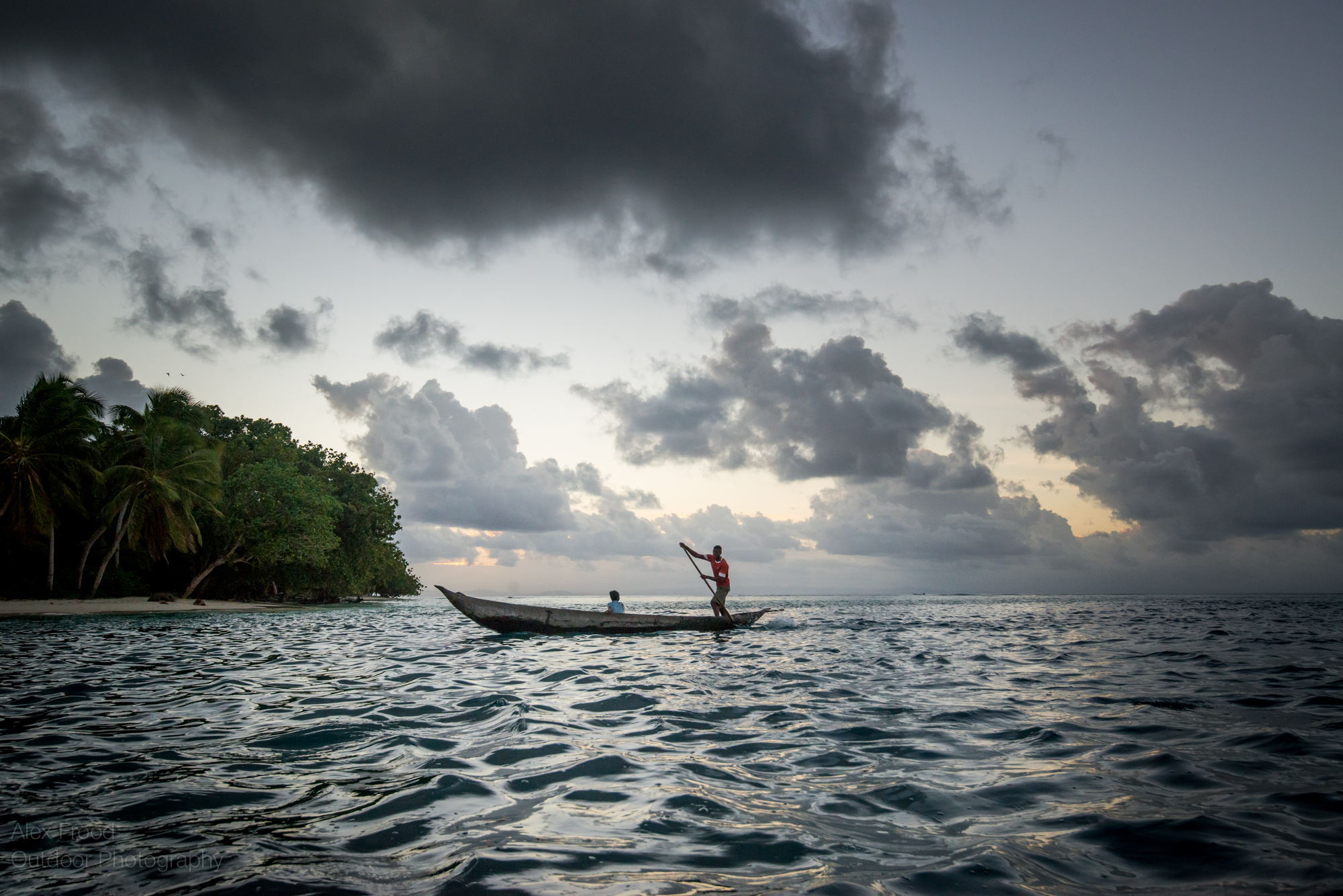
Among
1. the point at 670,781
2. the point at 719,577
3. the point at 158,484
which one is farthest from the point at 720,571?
the point at 158,484

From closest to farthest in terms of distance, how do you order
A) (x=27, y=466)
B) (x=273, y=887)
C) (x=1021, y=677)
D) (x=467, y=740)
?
(x=273, y=887) < (x=467, y=740) < (x=1021, y=677) < (x=27, y=466)

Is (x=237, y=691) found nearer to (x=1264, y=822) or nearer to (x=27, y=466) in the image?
(x=1264, y=822)

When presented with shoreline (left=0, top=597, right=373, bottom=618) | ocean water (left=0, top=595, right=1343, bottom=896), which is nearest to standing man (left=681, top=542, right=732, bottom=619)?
ocean water (left=0, top=595, right=1343, bottom=896)

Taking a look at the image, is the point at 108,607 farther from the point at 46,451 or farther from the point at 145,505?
the point at 46,451

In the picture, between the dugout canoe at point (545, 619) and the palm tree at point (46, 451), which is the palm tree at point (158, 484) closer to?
the palm tree at point (46, 451)

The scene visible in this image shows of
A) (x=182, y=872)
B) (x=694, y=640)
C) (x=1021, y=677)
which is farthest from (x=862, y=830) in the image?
(x=694, y=640)

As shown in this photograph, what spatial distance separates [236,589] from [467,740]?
180 feet

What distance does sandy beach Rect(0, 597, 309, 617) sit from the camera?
29.6 m

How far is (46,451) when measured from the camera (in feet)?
107

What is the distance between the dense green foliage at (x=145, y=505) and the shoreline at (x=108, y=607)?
193cm

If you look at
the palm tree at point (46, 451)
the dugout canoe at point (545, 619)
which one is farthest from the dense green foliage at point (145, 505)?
the dugout canoe at point (545, 619)

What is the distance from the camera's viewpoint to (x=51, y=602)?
33.1 metres

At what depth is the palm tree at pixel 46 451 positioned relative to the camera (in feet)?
103

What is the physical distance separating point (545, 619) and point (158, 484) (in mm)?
28188
